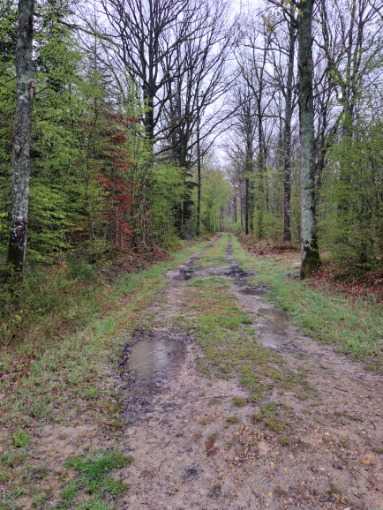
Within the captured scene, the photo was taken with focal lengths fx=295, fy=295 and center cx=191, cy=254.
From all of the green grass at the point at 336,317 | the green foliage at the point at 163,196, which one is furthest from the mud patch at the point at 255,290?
the green foliage at the point at 163,196

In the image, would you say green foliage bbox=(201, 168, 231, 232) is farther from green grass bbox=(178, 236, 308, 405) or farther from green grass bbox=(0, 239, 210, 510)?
green grass bbox=(0, 239, 210, 510)

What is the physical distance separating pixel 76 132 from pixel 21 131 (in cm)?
337

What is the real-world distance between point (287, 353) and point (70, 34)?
342 inches

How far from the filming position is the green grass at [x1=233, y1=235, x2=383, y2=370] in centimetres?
457

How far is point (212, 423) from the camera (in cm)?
294

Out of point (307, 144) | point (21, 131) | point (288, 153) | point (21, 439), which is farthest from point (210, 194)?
point (21, 439)

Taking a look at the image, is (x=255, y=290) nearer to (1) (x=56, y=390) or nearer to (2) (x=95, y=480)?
(1) (x=56, y=390)

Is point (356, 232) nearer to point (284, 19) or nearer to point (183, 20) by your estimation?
point (284, 19)

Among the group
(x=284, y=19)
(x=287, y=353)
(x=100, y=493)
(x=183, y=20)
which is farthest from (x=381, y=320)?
(x=183, y=20)

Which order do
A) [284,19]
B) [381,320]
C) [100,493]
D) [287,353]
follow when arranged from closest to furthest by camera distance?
[100,493] → [287,353] → [381,320] → [284,19]

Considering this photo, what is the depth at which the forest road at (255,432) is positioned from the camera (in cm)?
216

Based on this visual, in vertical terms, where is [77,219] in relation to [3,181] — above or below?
below

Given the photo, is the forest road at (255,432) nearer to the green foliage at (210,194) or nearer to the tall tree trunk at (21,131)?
the tall tree trunk at (21,131)

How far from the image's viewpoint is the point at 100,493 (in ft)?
7.29
